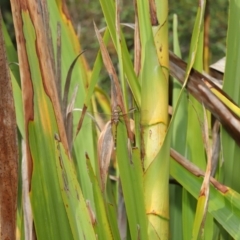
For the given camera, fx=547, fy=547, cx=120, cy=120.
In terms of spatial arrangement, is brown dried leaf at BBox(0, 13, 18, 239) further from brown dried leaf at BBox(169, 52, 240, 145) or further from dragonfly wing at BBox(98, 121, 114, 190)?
brown dried leaf at BBox(169, 52, 240, 145)

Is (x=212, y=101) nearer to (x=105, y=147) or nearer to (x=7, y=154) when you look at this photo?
(x=105, y=147)

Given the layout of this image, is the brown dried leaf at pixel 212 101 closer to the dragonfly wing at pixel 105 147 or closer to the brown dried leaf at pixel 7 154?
the dragonfly wing at pixel 105 147

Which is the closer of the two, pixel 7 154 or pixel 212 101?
pixel 7 154

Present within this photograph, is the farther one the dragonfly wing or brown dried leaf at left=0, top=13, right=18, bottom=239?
the dragonfly wing

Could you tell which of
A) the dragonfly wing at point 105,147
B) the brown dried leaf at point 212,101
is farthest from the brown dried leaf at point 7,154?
the brown dried leaf at point 212,101

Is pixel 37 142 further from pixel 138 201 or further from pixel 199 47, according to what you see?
pixel 199 47

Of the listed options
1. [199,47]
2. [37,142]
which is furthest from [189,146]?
[37,142]

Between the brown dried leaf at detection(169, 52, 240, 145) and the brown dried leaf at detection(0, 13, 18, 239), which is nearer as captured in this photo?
the brown dried leaf at detection(0, 13, 18, 239)

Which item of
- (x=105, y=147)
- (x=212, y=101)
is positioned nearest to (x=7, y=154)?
(x=105, y=147)

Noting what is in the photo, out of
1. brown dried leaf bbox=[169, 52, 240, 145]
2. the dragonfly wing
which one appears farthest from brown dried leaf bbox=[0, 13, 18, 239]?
brown dried leaf bbox=[169, 52, 240, 145]
